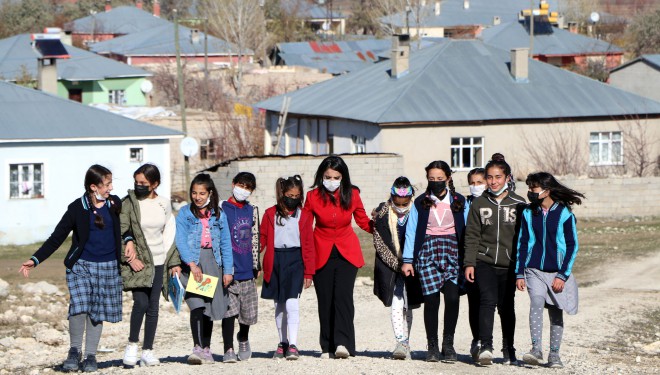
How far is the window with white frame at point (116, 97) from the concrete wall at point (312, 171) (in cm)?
2908

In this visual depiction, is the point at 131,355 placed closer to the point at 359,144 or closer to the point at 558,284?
the point at 558,284

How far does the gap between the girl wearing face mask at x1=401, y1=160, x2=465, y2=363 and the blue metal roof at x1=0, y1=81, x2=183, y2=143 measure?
988 inches

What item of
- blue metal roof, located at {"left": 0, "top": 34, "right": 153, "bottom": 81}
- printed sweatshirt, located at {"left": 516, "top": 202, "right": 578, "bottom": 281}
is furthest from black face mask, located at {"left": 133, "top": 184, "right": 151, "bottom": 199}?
blue metal roof, located at {"left": 0, "top": 34, "right": 153, "bottom": 81}

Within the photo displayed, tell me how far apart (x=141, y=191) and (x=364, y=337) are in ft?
19.1

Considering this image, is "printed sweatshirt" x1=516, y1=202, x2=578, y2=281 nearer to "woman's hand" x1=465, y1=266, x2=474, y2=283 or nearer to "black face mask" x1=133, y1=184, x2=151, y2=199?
"woman's hand" x1=465, y1=266, x2=474, y2=283

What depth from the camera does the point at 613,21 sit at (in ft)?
319

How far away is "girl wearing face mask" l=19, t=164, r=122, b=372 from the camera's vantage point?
9.99m

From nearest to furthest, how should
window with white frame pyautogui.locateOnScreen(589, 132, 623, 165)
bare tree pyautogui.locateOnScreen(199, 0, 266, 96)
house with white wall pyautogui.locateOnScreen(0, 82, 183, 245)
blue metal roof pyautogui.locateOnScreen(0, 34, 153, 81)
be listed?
house with white wall pyautogui.locateOnScreen(0, 82, 183, 245) < window with white frame pyautogui.locateOnScreen(589, 132, 623, 165) < blue metal roof pyautogui.locateOnScreen(0, 34, 153, 81) < bare tree pyautogui.locateOnScreen(199, 0, 266, 96)

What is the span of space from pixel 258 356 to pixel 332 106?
29.7 m

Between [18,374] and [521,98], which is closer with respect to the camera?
[18,374]

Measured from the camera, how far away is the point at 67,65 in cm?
5769

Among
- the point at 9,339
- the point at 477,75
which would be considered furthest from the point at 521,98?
the point at 9,339

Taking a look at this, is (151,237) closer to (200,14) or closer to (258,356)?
(258,356)

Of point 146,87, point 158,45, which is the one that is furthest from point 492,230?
point 158,45
